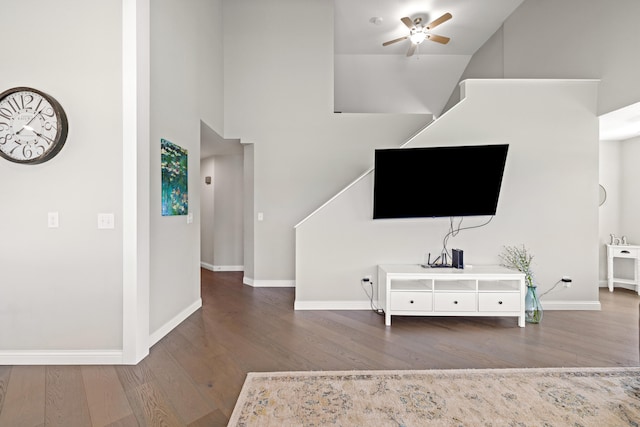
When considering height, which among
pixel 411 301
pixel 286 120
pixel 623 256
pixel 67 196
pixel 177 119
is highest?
pixel 286 120

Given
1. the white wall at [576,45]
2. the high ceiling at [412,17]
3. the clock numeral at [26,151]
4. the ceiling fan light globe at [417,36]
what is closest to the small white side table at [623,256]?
the white wall at [576,45]

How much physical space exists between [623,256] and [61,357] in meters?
6.47

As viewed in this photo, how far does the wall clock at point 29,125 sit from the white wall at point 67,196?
0.07 m

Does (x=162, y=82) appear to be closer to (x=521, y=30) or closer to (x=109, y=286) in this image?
(x=109, y=286)

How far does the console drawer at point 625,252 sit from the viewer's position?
381 centimetres

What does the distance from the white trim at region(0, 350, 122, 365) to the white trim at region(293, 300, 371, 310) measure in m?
1.74

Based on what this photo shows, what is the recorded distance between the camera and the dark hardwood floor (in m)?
1.61

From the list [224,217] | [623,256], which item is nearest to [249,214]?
[224,217]

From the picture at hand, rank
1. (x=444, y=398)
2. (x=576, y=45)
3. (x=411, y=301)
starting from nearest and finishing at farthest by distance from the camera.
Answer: (x=444, y=398) < (x=411, y=301) < (x=576, y=45)

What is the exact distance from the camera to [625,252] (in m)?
3.89

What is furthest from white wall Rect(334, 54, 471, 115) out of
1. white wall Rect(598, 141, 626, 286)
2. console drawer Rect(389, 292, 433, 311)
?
console drawer Rect(389, 292, 433, 311)

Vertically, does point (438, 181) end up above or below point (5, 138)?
below

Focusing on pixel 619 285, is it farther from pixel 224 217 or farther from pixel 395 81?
pixel 224 217

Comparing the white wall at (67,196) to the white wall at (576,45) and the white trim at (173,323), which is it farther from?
the white wall at (576,45)
